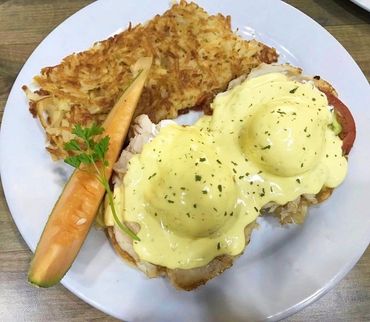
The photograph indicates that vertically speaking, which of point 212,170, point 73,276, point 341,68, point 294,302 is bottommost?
point 73,276

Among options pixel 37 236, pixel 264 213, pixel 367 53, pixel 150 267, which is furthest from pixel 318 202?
pixel 37 236

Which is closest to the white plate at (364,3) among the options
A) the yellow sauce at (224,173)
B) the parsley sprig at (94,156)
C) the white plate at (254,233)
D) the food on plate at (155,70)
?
the white plate at (254,233)

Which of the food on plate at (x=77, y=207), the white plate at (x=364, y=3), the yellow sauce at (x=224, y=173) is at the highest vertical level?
the white plate at (x=364, y=3)

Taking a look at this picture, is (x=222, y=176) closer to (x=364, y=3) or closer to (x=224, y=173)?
(x=224, y=173)

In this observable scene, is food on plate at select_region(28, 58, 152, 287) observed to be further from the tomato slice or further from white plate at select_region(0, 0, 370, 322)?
the tomato slice

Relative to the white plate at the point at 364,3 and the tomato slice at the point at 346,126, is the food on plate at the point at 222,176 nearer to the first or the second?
the tomato slice at the point at 346,126

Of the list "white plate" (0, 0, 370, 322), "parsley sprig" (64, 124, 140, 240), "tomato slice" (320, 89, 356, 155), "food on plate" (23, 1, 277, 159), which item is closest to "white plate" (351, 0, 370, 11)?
"white plate" (0, 0, 370, 322)

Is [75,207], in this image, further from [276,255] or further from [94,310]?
[276,255]
